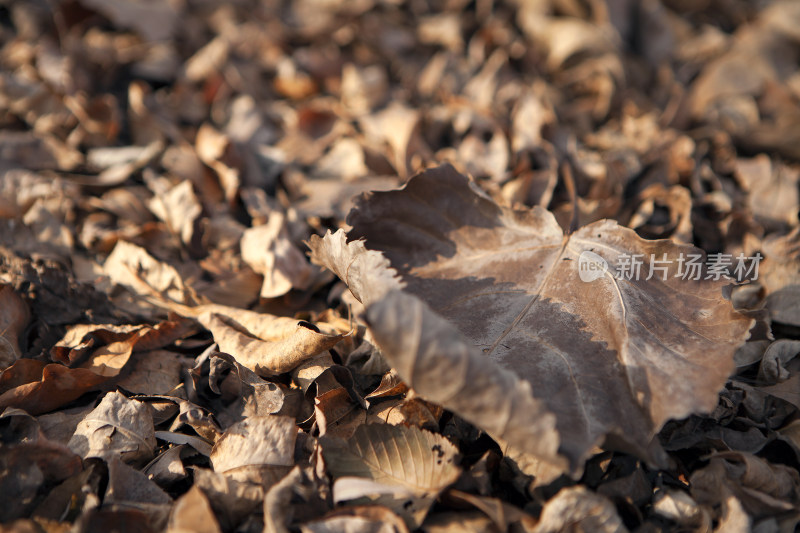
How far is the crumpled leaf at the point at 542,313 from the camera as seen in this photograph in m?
1.10

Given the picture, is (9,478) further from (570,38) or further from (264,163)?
(570,38)

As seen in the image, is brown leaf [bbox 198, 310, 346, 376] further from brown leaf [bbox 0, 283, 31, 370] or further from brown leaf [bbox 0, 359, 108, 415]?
brown leaf [bbox 0, 283, 31, 370]

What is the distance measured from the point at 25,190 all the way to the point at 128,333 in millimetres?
916

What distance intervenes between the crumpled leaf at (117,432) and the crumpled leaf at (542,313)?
609 mm

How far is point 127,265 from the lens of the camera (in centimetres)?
183

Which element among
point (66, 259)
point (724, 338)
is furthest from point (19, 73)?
point (724, 338)

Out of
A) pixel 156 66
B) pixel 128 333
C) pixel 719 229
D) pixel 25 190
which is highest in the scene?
pixel 156 66

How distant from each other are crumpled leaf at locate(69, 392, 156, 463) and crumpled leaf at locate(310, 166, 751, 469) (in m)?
0.61

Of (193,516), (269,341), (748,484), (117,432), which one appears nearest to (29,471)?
(117,432)

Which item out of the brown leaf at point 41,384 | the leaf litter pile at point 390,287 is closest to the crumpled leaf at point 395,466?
the leaf litter pile at point 390,287

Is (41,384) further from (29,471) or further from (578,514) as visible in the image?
(578,514)

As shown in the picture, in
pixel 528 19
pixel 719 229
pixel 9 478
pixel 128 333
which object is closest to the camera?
pixel 9 478

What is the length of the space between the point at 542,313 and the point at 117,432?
3.62 ft

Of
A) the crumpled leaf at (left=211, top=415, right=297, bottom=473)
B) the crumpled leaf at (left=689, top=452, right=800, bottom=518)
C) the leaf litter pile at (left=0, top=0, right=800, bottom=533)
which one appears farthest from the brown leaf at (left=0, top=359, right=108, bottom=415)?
the crumpled leaf at (left=689, top=452, right=800, bottom=518)
